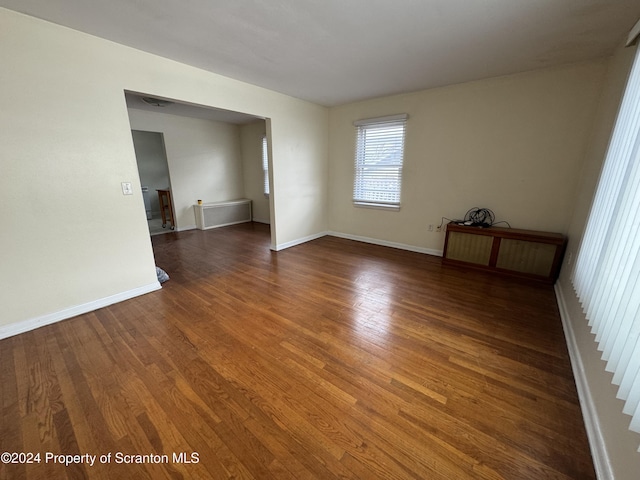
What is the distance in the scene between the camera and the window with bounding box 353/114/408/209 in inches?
168

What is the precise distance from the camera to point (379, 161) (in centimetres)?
450

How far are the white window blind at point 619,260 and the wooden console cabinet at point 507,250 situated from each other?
779mm

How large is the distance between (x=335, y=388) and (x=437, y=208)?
133 inches

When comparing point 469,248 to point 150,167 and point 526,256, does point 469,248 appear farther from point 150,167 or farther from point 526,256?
point 150,167

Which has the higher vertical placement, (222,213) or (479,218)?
(479,218)

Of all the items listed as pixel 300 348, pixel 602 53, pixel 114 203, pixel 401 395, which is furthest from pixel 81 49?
pixel 602 53

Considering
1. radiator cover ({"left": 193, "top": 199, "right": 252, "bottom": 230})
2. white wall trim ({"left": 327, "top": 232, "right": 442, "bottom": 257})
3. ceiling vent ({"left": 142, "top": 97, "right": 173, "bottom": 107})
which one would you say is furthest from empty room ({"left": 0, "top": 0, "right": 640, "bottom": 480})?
radiator cover ({"left": 193, "top": 199, "right": 252, "bottom": 230})

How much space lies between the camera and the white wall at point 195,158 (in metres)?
5.39

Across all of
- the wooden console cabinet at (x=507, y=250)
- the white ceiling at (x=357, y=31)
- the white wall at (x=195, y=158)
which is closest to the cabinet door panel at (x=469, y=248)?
the wooden console cabinet at (x=507, y=250)

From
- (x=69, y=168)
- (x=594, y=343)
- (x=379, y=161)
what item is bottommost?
(x=594, y=343)

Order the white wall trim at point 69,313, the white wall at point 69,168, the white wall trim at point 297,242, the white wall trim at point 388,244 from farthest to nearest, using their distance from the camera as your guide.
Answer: the white wall trim at point 297,242 < the white wall trim at point 388,244 < the white wall trim at point 69,313 < the white wall at point 69,168

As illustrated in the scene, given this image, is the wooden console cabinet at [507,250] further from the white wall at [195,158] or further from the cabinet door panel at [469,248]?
the white wall at [195,158]

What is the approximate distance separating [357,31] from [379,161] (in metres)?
2.50

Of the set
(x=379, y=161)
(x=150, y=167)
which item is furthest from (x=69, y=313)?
(x=150, y=167)
